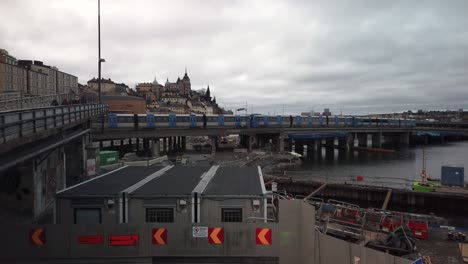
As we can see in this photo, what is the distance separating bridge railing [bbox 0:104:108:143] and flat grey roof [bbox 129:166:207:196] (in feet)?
12.4

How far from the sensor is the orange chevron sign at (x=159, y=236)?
837 centimetres

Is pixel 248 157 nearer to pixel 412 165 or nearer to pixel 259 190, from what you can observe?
pixel 412 165

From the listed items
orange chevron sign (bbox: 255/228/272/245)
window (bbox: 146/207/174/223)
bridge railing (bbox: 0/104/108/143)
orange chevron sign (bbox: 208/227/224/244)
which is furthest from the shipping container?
bridge railing (bbox: 0/104/108/143)

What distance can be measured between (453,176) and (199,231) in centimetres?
2954

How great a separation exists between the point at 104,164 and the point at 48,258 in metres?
18.3

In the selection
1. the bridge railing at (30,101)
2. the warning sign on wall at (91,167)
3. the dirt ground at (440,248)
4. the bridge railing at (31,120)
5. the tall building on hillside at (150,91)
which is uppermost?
the tall building on hillside at (150,91)

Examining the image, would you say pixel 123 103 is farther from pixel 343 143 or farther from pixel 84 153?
pixel 84 153

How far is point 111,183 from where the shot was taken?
12.9 m

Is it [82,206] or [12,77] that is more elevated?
[12,77]

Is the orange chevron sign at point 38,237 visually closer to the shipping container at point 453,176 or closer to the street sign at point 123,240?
the street sign at point 123,240

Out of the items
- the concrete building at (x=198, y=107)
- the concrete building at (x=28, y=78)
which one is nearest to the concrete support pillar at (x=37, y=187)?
the concrete building at (x=28, y=78)

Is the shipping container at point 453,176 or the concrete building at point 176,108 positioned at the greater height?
the concrete building at point 176,108

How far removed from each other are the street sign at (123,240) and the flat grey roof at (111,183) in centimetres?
271

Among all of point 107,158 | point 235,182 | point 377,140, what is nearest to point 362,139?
point 377,140
